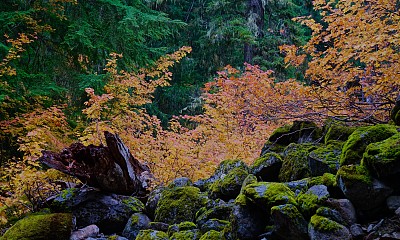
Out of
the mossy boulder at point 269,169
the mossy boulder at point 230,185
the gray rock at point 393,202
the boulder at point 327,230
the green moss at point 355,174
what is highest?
the green moss at point 355,174

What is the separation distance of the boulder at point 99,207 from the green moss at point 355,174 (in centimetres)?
311

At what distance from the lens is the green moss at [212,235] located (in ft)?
11.4

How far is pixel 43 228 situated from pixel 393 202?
3860mm

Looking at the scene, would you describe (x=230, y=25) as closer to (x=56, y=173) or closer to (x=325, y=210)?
(x=56, y=173)

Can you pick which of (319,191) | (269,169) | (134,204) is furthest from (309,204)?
(134,204)

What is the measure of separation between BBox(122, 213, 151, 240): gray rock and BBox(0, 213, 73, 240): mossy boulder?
2.34 feet

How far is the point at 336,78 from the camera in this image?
650 centimetres

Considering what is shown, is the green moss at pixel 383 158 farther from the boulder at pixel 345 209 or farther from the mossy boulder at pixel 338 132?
the mossy boulder at pixel 338 132

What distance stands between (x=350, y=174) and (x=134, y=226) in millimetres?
2929

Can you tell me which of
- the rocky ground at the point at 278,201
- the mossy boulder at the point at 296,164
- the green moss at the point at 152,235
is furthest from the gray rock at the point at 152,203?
the mossy boulder at the point at 296,164

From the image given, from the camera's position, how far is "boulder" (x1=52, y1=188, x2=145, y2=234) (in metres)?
4.81

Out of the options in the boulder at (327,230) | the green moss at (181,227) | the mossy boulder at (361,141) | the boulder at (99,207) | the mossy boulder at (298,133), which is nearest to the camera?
the boulder at (327,230)

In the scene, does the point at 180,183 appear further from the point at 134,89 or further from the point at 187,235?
the point at 134,89

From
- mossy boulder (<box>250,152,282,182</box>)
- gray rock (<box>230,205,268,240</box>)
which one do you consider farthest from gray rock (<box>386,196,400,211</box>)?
mossy boulder (<box>250,152,282,182</box>)
